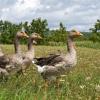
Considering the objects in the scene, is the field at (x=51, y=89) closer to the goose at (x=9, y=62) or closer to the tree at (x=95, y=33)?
the goose at (x=9, y=62)

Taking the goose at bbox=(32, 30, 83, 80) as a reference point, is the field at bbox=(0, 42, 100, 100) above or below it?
below

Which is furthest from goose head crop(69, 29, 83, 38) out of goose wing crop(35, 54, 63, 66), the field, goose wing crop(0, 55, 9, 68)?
goose wing crop(0, 55, 9, 68)

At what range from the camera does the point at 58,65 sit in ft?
38.8

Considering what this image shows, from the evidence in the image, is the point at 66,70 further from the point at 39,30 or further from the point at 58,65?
the point at 39,30

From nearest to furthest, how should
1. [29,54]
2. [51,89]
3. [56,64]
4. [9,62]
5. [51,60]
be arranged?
1. [51,89]
2. [56,64]
3. [9,62]
4. [51,60]
5. [29,54]

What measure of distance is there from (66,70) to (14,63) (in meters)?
1.46

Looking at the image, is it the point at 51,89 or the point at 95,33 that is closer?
the point at 51,89

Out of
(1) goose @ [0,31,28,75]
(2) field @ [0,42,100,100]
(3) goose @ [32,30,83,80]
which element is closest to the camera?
(2) field @ [0,42,100,100]

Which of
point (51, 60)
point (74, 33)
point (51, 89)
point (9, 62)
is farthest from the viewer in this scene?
point (74, 33)

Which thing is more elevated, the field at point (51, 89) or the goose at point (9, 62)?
the goose at point (9, 62)

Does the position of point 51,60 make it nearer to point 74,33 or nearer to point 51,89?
point 74,33

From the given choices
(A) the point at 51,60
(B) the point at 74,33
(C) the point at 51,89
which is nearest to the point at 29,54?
(A) the point at 51,60

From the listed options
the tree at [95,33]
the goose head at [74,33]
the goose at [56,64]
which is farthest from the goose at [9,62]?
the tree at [95,33]

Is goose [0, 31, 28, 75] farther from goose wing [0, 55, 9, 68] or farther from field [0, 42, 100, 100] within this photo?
field [0, 42, 100, 100]
